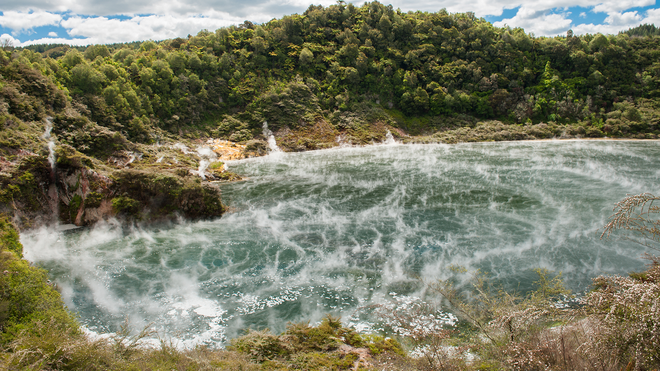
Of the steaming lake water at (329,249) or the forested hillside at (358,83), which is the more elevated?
the forested hillside at (358,83)

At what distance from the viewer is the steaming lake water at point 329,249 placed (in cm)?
1055

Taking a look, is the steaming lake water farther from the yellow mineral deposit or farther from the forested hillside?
the forested hillside

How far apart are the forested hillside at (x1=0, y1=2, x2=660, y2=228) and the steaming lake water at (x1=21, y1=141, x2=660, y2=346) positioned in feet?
57.6

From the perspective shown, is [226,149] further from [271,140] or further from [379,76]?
[379,76]

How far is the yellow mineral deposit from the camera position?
41625 mm

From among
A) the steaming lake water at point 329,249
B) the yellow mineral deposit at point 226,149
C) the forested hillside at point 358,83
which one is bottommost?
the steaming lake water at point 329,249

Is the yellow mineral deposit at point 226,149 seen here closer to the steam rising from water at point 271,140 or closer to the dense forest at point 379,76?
the dense forest at point 379,76

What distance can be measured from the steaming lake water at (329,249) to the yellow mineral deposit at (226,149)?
16287 mm

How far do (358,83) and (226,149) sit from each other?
1131 inches

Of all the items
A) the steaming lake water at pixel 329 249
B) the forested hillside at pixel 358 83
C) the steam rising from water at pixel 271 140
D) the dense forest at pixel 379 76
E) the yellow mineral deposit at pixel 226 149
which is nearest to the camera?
the steaming lake water at pixel 329 249

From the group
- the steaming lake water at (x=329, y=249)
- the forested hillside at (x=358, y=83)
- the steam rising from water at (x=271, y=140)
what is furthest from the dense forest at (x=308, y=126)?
the steaming lake water at (x=329, y=249)

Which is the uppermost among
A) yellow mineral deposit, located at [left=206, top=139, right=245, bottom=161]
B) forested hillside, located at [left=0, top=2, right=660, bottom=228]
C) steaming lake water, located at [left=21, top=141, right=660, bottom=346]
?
forested hillside, located at [left=0, top=2, right=660, bottom=228]

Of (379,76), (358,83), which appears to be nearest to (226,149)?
(358,83)

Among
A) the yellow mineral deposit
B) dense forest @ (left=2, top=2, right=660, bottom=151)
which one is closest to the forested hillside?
dense forest @ (left=2, top=2, right=660, bottom=151)
